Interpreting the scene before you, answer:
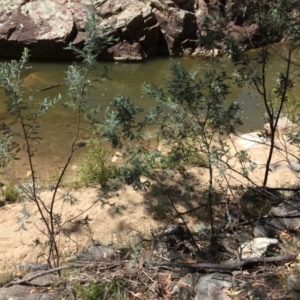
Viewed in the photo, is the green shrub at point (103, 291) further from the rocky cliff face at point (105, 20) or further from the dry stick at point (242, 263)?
the rocky cliff face at point (105, 20)

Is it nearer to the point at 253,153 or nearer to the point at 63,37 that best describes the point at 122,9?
the point at 63,37

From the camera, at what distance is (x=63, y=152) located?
22.9 feet

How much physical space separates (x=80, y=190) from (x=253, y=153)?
85.5 inches

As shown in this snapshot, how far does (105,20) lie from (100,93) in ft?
7.01

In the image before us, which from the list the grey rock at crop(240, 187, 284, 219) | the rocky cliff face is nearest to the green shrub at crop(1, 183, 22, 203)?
the grey rock at crop(240, 187, 284, 219)

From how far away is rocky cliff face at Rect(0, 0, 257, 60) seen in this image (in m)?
10.4

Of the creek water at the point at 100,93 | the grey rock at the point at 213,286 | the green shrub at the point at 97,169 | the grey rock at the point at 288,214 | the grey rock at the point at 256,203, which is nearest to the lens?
the grey rock at the point at 213,286

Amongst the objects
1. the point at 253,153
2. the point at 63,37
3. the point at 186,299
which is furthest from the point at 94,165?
the point at 63,37

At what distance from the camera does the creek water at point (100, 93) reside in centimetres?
716

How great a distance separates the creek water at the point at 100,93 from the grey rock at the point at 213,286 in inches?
123

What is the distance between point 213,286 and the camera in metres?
3.04

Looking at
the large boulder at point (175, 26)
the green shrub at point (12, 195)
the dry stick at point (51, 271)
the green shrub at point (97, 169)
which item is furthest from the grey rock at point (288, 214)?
the large boulder at point (175, 26)

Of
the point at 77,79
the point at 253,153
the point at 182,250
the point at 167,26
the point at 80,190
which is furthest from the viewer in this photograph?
the point at 167,26

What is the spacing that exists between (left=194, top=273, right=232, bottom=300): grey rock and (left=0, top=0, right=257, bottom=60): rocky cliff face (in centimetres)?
765
